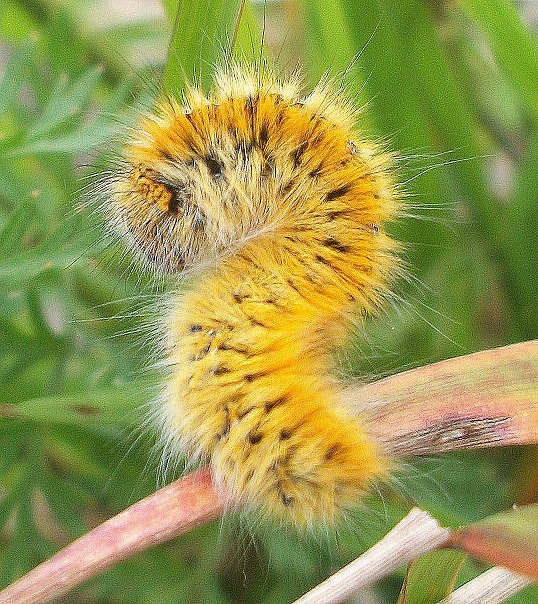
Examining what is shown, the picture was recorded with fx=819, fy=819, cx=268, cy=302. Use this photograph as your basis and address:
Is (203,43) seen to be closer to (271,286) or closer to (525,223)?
(271,286)

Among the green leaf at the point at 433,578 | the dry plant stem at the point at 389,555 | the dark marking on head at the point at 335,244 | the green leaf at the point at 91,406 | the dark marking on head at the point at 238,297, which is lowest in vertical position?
the green leaf at the point at 433,578

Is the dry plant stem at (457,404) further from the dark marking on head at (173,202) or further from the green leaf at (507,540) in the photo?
the dark marking on head at (173,202)

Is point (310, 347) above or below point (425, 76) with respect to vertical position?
below

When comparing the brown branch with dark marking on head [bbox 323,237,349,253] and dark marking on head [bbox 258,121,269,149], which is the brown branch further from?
dark marking on head [bbox 258,121,269,149]

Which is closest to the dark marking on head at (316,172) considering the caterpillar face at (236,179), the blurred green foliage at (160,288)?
the caterpillar face at (236,179)

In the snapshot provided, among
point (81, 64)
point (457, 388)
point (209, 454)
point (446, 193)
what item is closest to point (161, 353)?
point (209, 454)

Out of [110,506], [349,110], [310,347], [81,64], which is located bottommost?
[110,506]
